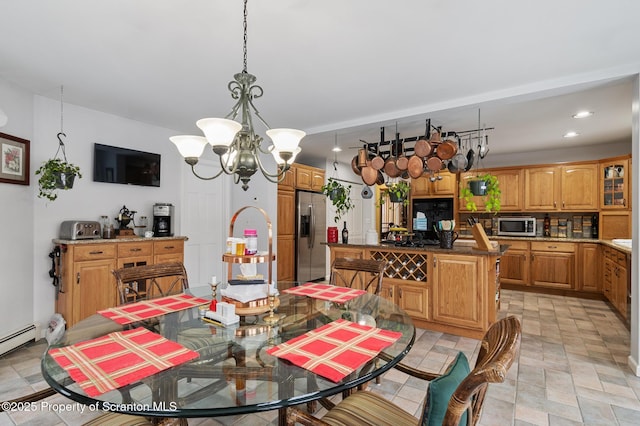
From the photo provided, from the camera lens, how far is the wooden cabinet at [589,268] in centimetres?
474

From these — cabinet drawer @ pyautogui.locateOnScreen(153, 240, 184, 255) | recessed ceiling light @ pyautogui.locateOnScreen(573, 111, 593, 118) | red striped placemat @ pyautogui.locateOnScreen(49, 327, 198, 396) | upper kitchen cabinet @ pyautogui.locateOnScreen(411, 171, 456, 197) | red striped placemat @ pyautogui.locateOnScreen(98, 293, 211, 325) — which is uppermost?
recessed ceiling light @ pyautogui.locateOnScreen(573, 111, 593, 118)

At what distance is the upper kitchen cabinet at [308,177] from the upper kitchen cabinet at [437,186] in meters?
1.87

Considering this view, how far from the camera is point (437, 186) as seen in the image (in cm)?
609

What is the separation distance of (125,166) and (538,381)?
4602 mm

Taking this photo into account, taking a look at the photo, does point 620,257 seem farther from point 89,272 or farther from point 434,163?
point 89,272

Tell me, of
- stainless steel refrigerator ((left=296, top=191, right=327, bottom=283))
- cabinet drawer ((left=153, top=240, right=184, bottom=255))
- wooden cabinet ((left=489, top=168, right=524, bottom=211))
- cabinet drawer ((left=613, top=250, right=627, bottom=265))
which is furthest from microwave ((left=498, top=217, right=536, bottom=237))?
cabinet drawer ((left=153, top=240, right=184, bottom=255))

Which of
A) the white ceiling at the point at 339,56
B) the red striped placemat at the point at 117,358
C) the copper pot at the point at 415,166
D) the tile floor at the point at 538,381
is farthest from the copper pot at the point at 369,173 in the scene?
the red striped placemat at the point at 117,358

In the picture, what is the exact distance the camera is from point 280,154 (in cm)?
173

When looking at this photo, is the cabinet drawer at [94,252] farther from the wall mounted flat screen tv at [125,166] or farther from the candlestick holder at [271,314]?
the candlestick holder at [271,314]

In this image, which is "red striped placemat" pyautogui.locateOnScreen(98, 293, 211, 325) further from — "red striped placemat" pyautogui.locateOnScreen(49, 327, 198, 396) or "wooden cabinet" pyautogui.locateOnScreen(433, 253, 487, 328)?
"wooden cabinet" pyautogui.locateOnScreen(433, 253, 487, 328)

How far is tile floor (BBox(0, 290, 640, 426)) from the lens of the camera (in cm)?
195

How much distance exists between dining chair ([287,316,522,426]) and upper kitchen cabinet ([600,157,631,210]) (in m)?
5.19

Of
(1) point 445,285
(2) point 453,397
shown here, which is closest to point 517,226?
(1) point 445,285

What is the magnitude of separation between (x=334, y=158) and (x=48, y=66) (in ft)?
15.1
